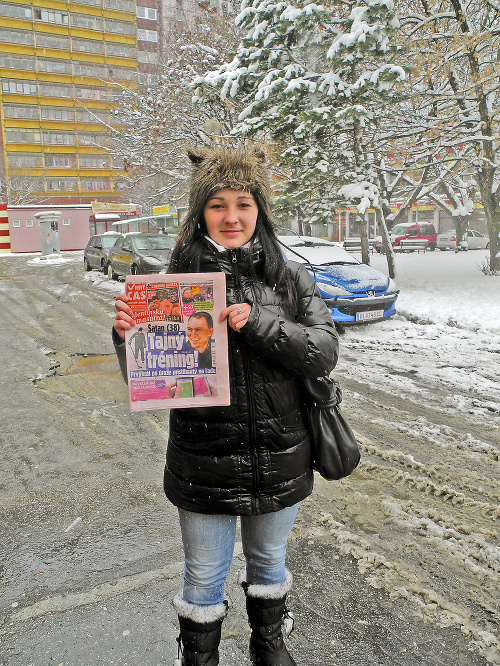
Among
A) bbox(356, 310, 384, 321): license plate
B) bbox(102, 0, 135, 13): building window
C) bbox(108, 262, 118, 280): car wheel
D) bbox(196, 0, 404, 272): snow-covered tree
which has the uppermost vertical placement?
bbox(102, 0, 135, 13): building window

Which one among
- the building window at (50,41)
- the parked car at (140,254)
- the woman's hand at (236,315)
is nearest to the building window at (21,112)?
the building window at (50,41)

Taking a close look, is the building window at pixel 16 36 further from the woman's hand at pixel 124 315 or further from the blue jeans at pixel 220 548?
the blue jeans at pixel 220 548

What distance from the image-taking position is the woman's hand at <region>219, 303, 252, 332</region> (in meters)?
1.57

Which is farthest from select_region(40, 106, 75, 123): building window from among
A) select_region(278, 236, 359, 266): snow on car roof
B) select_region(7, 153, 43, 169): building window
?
select_region(278, 236, 359, 266): snow on car roof

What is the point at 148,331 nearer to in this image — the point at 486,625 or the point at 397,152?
the point at 486,625

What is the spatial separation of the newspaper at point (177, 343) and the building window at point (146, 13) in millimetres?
80659

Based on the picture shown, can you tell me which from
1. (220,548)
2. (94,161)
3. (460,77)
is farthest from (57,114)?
(220,548)

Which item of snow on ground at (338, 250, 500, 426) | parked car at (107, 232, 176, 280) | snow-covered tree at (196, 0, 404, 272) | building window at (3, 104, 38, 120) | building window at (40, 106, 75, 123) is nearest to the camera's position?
snow on ground at (338, 250, 500, 426)

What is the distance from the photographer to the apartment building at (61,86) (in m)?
61.5

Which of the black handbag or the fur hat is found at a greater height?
the fur hat

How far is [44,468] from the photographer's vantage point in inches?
154

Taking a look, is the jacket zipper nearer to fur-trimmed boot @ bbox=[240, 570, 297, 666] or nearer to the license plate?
fur-trimmed boot @ bbox=[240, 570, 297, 666]

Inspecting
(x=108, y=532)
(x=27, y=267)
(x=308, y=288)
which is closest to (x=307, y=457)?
(x=308, y=288)

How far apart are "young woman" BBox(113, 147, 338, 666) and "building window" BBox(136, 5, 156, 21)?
264 ft
